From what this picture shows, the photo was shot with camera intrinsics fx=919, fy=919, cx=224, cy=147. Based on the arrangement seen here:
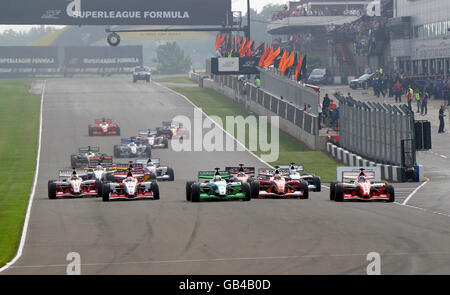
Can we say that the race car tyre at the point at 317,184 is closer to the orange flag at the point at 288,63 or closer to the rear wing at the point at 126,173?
the rear wing at the point at 126,173

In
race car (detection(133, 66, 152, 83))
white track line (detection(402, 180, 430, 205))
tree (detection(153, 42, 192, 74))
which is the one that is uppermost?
tree (detection(153, 42, 192, 74))

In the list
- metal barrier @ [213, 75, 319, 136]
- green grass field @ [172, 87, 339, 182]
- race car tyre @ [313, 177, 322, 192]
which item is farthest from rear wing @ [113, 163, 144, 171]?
metal barrier @ [213, 75, 319, 136]

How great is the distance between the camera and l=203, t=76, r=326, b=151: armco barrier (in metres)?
50.0

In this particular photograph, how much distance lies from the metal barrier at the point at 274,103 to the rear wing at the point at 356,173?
791 inches

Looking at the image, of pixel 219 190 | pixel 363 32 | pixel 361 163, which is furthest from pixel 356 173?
pixel 363 32

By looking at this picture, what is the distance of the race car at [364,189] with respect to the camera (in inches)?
1099

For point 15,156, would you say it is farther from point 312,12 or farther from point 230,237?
point 312,12

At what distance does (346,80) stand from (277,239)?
75.4 m

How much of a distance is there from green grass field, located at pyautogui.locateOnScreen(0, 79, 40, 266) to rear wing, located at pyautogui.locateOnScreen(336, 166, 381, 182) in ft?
32.4

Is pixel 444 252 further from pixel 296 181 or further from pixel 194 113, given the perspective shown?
pixel 194 113

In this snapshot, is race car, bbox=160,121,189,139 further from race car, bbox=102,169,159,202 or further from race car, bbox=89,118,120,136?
race car, bbox=102,169,159,202

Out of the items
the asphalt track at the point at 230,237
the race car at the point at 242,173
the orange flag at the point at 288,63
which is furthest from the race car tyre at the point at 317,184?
the orange flag at the point at 288,63

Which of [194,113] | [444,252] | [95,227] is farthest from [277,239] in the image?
[194,113]
